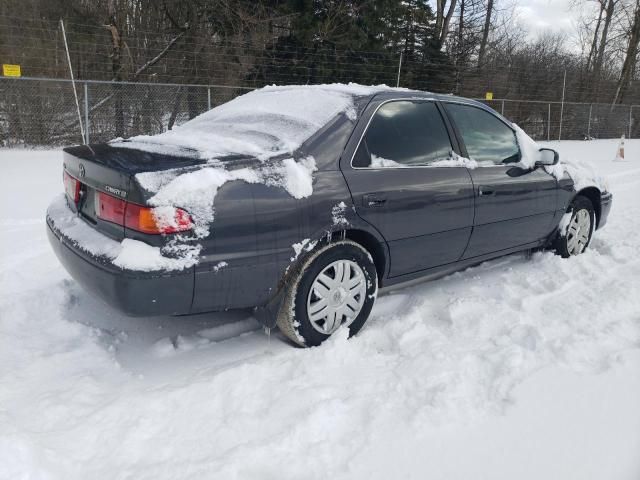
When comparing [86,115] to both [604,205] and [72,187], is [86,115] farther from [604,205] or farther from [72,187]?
[604,205]

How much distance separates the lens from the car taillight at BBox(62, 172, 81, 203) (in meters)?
3.19

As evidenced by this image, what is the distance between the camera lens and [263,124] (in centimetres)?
339

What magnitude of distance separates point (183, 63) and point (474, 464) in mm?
13838

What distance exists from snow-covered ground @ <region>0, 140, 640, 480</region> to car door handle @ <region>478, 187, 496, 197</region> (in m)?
0.72

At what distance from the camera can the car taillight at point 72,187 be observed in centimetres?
319

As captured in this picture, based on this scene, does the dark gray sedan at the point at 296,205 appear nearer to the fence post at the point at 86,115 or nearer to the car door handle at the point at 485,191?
the car door handle at the point at 485,191

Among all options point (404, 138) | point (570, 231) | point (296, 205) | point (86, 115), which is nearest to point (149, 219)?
point (296, 205)

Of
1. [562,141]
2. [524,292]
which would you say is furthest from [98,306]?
[562,141]

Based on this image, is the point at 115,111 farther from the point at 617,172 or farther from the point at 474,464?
the point at 474,464

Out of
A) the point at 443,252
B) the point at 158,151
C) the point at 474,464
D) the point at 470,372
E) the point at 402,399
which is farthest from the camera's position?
the point at 443,252

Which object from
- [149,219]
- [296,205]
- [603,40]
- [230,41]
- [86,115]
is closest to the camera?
[149,219]

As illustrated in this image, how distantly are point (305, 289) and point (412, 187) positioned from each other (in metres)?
0.99

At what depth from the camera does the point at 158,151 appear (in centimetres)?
298

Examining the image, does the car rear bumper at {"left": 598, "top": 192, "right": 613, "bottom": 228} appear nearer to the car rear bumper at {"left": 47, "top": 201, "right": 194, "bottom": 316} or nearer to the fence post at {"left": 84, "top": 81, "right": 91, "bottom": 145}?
the car rear bumper at {"left": 47, "top": 201, "right": 194, "bottom": 316}
